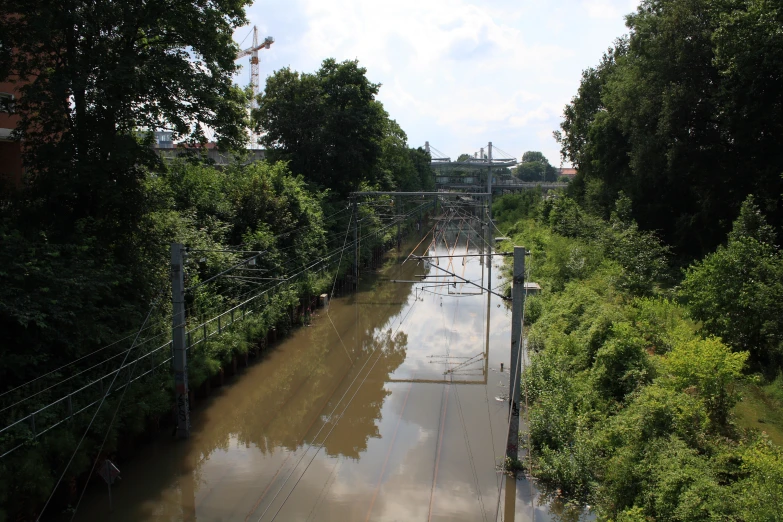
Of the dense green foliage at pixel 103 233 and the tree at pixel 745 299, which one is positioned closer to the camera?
the dense green foliage at pixel 103 233

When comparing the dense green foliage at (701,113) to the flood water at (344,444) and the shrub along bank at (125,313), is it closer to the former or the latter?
the flood water at (344,444)

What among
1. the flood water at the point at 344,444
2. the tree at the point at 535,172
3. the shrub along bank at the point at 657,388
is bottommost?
the flood water at the point at 344,444

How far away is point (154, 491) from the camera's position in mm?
11320

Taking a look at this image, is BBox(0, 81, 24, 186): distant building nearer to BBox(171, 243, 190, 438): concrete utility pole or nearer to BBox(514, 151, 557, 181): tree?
BBox(171, 243, 190, 438): concrete utility pole

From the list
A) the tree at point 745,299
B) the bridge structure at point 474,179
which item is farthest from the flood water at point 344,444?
the bridge structure at point 474,179

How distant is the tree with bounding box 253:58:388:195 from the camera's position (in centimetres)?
3219

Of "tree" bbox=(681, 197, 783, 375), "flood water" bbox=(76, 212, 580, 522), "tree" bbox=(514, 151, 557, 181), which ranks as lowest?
"flood water" bbox=(76, 212, 580, 522)

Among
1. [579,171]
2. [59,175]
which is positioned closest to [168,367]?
[59,175]

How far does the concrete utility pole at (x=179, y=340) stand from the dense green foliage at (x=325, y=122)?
19.7 m

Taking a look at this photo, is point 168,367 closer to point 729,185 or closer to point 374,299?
point 374,299

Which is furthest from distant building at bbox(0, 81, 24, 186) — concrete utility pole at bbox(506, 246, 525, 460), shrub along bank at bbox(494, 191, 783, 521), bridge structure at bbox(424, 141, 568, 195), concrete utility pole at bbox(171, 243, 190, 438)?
bridge structure at bbox(424, 141, 568, 195)

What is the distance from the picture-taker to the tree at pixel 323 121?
32.2m

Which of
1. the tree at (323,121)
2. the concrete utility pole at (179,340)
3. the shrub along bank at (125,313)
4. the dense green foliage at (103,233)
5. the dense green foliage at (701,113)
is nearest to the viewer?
the shrub along bank at (125,313)

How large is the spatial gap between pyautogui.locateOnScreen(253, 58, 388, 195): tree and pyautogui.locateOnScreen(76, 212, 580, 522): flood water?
13.6 meters
